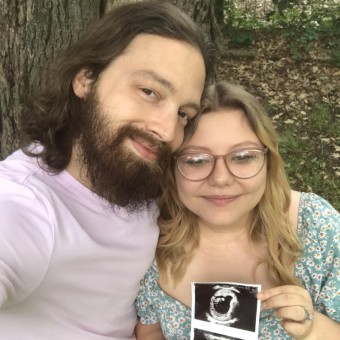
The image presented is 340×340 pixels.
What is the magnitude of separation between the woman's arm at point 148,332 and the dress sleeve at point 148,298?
52 mm

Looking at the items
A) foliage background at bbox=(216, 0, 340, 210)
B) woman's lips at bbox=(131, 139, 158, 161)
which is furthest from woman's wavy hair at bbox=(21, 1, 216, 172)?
foliage background at bbox=(216, 0, 340, 210)

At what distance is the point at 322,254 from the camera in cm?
226

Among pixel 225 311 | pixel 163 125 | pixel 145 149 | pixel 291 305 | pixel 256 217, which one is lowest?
pixel 225 311

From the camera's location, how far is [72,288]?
2051 mm

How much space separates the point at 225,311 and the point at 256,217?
569mm

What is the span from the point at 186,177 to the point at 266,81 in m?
4.24

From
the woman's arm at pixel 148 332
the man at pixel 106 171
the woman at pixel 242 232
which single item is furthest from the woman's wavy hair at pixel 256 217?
the woman's arm at pixel 148 332

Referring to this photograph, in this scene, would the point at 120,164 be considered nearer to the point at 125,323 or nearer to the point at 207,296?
the point at 207,296

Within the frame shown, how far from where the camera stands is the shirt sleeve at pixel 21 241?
1.69 m

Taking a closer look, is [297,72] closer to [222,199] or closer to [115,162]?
[222,199]

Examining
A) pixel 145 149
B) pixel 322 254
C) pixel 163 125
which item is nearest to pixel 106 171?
pixel 145 149

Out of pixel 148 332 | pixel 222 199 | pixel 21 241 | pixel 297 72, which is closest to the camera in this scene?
pixel 21 241

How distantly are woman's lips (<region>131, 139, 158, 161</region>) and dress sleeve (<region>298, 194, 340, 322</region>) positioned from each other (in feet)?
2.79

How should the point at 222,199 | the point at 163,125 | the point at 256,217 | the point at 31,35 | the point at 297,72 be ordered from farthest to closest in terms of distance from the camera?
the point at 297,72 < the point at 31,35 < the point at 256,217 < the point at 222,199 < the point at 163,125
